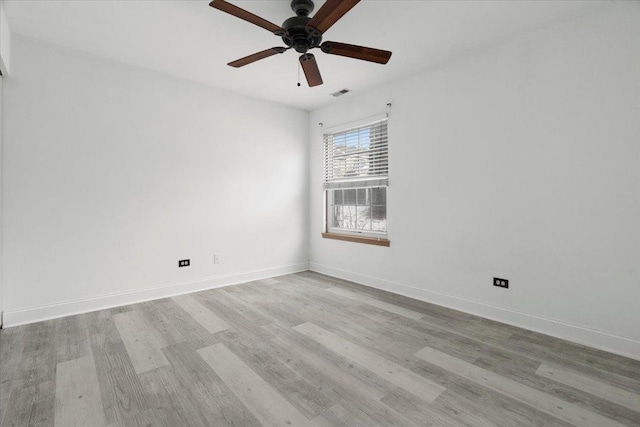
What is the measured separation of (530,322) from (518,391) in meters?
1.15

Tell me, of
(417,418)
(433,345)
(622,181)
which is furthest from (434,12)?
(417,418)

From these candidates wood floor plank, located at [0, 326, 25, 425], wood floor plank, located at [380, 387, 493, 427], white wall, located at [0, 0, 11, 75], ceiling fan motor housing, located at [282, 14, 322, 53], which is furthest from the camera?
white wall, located at [0, 0, 11, 75]

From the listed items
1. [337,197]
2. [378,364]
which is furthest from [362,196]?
[378,364]

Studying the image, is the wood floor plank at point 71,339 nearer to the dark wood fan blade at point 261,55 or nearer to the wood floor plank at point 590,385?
the dark wood fan blade at point 261,55

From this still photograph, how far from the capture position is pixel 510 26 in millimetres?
2654

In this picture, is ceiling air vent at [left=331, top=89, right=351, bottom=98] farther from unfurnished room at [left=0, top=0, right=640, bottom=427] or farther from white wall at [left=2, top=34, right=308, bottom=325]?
white wall at [left=2, top=34, right=308, bottom=325]

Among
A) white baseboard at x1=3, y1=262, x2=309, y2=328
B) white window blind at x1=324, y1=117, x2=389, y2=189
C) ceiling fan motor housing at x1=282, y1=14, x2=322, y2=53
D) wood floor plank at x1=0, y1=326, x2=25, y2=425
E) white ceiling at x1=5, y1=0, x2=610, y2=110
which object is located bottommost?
wood floor plank at x1=0, y1=326, x2=25, y2=425

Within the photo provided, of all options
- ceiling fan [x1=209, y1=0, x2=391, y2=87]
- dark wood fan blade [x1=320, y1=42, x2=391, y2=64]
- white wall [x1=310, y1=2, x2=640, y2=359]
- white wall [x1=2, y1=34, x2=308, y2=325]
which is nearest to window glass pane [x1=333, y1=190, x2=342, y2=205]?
white wall [x1=2, y1=34, x2=308, y2=325]

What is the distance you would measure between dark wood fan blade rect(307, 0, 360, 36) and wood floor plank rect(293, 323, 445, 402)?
2.29m

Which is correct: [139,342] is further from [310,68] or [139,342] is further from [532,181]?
[532,181]

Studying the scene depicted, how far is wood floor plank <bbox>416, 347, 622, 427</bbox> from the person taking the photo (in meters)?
1.63

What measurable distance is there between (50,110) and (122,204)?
3.52 ft

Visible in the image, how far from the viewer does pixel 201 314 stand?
10.2ft

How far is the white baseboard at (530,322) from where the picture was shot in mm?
2344
